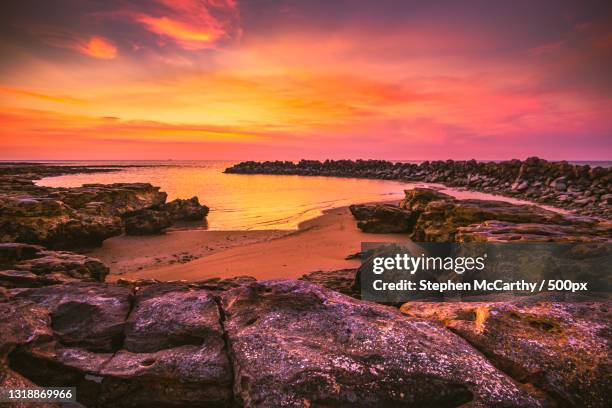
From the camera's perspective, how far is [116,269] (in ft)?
26.2

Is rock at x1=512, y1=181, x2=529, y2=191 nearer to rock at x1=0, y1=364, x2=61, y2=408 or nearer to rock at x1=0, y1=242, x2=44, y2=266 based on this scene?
rock at x1=0, y1=242, x2=44, y2=266

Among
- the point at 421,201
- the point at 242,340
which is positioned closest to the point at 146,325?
the point at 242,340

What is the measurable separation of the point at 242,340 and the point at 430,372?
1.60 meters

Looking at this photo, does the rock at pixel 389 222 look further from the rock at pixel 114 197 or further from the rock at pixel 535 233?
the rock at pixel 114 197

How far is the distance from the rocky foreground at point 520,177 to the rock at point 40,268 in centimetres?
1793

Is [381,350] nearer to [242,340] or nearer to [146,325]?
[242,340]

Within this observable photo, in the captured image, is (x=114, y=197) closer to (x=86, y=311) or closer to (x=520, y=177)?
(x=86, y=311)

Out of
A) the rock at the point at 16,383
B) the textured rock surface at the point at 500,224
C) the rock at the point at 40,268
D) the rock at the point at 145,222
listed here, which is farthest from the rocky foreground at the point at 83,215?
the textured rock surface at the point at 500,224

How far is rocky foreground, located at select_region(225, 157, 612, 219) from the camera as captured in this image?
18698 millimetres

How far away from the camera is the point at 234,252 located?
9.24m

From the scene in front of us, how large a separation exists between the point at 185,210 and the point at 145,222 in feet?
9.49

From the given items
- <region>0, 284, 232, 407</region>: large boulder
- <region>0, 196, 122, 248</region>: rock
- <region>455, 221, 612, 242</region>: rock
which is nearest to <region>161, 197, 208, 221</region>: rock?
<region>0, 196, 122, 248</region>: rock

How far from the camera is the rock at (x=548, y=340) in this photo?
268cm

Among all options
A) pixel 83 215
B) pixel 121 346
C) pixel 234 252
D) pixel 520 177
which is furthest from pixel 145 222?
pixel 520 177
